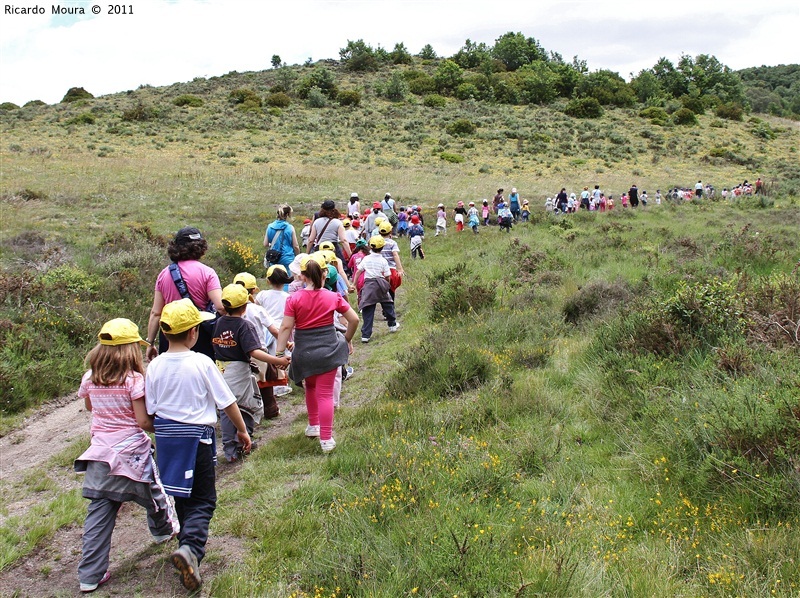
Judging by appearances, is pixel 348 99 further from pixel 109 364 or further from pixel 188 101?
pixel 109 364

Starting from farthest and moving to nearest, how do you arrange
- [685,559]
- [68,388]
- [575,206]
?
[575,206] < [68,388] < [685,559]

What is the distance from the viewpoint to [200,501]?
361cm

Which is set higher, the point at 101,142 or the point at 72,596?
the point at 101,142

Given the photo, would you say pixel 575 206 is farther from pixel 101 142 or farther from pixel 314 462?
pixel 101 142

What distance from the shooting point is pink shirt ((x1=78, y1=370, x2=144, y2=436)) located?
3.48 meters

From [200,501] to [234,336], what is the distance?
154 centimetres

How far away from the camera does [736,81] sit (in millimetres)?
67812

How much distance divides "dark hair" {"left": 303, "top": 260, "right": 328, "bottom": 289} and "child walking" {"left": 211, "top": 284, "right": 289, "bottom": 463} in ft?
1.76

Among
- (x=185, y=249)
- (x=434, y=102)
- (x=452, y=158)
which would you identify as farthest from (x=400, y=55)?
(x=185, y=249)

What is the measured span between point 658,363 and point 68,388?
6.64 metres

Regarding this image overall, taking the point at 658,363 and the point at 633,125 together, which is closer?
the point at 658,363

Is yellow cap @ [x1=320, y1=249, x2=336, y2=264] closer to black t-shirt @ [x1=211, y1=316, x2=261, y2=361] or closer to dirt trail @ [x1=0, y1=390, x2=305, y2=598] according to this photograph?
black t-shirt @ [x1=211, y1=316, x2=261, y2=361]

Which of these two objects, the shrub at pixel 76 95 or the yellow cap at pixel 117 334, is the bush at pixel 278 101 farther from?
the yellow cap at pixel 117 334

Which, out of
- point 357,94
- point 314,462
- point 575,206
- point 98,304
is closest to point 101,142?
point 357,94
